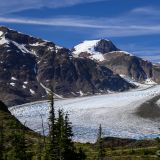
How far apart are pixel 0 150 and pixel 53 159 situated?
30.6 feet

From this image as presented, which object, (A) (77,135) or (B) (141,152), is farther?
(A) (77,135)

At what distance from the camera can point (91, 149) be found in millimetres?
130000

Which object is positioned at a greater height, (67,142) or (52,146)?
(67,142)

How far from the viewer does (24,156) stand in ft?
242

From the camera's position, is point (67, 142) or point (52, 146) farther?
point (52, 146)

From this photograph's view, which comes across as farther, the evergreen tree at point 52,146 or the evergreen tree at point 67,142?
the evergreen tree at point 67,142

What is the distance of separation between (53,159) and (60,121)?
6149 millimetres

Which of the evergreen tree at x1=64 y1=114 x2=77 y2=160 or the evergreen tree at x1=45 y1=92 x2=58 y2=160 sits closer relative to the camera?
the evergreen tree at x1=45 y1=92 x2=58 y2=160

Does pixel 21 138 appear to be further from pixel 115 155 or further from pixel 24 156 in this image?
pixel 115 155

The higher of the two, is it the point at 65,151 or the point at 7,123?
the point at 7,123

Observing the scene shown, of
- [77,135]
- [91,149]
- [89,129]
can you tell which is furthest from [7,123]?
[89,129]

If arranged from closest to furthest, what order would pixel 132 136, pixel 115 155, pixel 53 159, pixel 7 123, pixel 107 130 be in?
pixel 53 159, pixel 115 155, pixel 7 123, pixel 132 136, pixel 107 130

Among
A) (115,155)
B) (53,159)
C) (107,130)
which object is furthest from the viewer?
(107,130)

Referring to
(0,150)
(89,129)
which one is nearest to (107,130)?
(89,129)
